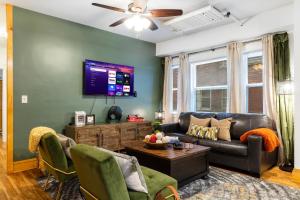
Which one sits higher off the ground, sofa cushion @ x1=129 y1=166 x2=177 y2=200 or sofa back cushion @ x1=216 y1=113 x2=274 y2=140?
sofa back cushion @ x1=216 y1=113 x2=274 y2=140

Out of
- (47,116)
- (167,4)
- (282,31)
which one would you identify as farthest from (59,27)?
(282,31)

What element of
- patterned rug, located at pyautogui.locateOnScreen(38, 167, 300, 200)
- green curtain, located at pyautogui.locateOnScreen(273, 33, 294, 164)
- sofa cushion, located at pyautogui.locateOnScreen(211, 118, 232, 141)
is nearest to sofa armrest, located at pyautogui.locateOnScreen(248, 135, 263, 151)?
patterned rug, located at pyautogui.locateOnScreen(38, 167, 300, 200)

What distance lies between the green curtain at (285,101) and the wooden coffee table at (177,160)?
164cm

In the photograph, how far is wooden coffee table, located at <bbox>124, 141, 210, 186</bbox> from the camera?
2.62 meters

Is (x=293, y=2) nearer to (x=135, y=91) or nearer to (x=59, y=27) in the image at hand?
(x=135, y=91)

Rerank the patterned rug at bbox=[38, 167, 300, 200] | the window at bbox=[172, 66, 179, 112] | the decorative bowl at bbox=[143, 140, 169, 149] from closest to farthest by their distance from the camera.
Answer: the patterned rug at bbox=[38, 167, 300, 200]
the decorative bowl at bbox=[143, 140, 169, 149]
the window at bbox=[172, 66, 179, 112]

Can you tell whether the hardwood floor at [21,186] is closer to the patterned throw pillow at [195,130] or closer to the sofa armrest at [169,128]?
the sofa armrest at [169,128]

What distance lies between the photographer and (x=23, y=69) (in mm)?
3545

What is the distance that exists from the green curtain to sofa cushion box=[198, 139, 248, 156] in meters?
0.91

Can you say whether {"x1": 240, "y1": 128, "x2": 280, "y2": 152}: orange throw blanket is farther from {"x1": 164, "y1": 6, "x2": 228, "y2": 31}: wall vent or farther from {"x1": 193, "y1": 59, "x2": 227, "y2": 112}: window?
{"x1": 164, "y1": 6, "x2": 228, "y2": 31}: wall vent

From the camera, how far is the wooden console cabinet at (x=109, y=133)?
380 centimetres

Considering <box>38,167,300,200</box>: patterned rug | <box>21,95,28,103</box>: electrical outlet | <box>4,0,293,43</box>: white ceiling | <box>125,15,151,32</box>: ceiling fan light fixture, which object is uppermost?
<box>4,0,293,43</box>: white ceiling

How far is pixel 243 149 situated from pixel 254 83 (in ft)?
5.53

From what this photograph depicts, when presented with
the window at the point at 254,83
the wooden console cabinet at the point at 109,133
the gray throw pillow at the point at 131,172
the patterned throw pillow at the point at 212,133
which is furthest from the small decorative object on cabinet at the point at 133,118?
the gray throw pillow at the point at 131,172
